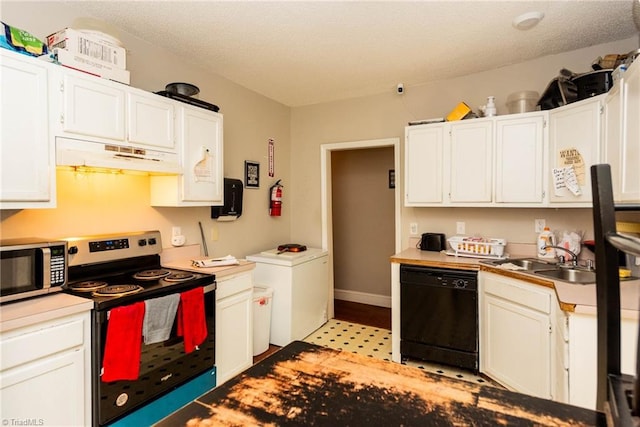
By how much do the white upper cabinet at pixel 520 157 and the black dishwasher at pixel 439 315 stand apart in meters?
0.78

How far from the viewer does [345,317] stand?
417cm

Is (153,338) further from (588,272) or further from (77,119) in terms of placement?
(588,272)

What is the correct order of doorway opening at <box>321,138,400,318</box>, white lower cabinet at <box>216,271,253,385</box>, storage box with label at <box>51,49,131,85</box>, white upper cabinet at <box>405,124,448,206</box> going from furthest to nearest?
doorway opening at <box>321,138,400,318</box> < white upper cabinet at <box>405,124,448,206</box> < white lower cabinet at <box>216,271,253,385</box> < storage box with label at <box>51,49,131,85</box>

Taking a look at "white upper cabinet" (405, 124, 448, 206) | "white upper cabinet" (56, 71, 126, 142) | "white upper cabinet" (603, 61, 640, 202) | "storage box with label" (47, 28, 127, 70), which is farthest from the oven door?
"white upper cabinet" (603, 61, 640, 202)

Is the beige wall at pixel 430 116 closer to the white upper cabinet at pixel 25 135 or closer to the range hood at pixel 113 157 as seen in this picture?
the range hood at pixel 113 157

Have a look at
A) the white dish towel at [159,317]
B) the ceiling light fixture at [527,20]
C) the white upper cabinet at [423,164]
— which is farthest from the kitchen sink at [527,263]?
the white dish towel at [159,317]

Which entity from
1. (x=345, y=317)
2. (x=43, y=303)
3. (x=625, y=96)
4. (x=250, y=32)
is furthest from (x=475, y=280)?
(x=43, y=303)

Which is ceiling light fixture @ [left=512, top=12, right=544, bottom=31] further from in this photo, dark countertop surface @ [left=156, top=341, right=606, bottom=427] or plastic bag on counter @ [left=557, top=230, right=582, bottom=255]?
dark countertop surface @ [left=156, top=341, right=606, bottom=427]

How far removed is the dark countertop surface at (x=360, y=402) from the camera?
68cm

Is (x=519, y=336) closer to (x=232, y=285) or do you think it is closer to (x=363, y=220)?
(x=232, y=285)

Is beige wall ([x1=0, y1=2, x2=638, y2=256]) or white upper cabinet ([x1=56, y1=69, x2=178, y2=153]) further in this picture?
beige wall ([x1=0, y1=2, x2=638, y2=256])

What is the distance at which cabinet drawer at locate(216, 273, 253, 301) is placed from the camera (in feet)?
7.98

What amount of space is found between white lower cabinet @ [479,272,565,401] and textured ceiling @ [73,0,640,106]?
5.89 feet

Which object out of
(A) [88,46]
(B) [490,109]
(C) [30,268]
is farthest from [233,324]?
(B) [490,109]
